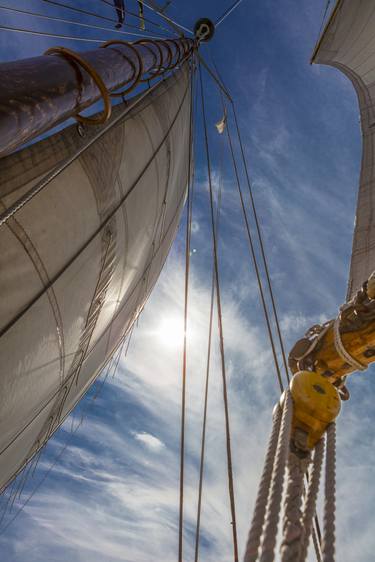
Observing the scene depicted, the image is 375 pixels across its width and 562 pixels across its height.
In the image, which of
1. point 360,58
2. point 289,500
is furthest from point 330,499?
point 360,58

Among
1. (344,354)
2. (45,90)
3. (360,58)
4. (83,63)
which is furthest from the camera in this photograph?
(360,58)

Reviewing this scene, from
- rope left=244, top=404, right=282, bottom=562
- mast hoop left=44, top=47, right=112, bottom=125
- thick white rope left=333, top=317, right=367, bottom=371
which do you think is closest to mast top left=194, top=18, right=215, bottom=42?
mast hoop left=44, top=47, right=112, bottom=125

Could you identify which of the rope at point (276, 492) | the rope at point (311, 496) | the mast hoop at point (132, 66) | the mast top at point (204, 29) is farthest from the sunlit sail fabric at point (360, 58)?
the rope at point (276, 492)

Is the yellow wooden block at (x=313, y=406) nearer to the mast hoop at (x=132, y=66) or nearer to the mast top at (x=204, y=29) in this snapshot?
the mast hoop at (x=132, y=66)

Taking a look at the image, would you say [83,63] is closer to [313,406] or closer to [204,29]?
[313,406]

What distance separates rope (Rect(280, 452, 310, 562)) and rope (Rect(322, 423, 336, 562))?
Answer: 95 mm

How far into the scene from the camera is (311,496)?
136cm

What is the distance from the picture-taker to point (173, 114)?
20.3ft

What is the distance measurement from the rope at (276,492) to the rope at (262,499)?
27mm

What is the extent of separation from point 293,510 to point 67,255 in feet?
8.03

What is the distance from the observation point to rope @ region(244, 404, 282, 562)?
3.78ft

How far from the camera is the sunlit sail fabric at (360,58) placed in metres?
5.65

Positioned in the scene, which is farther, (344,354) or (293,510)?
(344,354)

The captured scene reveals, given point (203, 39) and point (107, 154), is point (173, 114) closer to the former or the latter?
point (107, 154)
